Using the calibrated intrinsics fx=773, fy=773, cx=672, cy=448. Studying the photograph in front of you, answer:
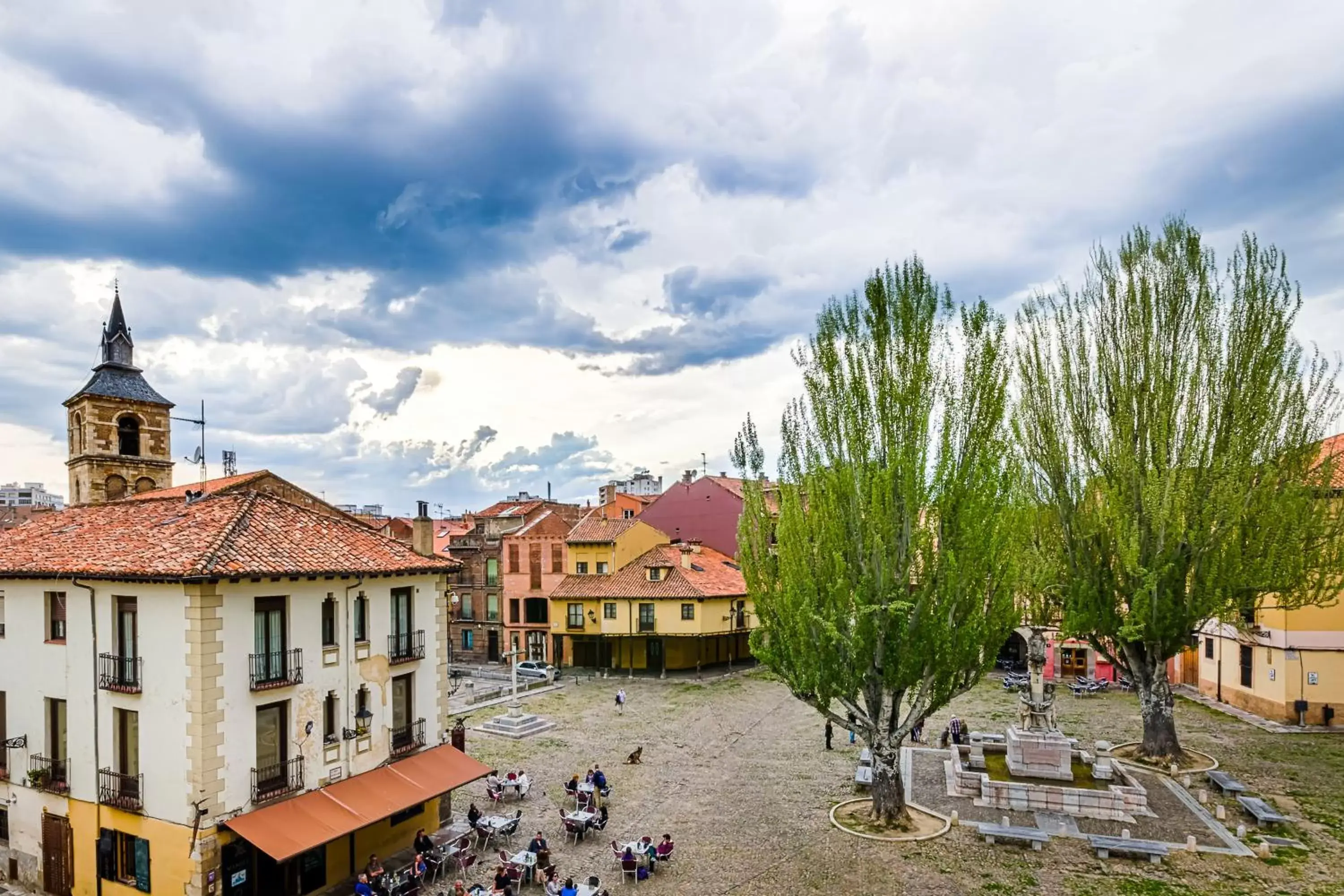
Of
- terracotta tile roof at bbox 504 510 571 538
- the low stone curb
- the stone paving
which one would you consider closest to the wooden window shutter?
terracotta tile roof at bbox 504 510 571 538

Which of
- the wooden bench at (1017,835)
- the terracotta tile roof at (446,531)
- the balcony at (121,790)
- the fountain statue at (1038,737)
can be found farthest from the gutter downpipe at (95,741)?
the terracotta tile roof at (446,531)

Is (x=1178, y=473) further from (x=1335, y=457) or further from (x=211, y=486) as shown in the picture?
(x=211, y=486)

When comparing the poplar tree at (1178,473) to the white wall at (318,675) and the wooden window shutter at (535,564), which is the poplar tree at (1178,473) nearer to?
the white wall at (318,675)

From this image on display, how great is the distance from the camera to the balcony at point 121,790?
16.1m

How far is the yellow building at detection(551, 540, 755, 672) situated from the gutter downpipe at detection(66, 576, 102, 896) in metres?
28.9

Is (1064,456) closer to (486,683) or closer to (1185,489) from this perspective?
(1185,489)

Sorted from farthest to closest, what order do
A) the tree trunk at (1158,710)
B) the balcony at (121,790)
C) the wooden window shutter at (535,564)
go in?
the wooden window shutter at (535,564) → the tree trunk at (1158,710) → the balcony at (121,790)

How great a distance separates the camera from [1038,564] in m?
25.4

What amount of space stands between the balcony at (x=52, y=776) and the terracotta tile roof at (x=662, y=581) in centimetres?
2881

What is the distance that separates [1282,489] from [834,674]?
53.8 ft

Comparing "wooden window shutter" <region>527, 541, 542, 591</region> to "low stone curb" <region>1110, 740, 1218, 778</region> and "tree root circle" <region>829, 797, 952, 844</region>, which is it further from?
"low stone curb" <region>1110, 740, 1218, 778</region>

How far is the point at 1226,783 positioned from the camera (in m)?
21.9

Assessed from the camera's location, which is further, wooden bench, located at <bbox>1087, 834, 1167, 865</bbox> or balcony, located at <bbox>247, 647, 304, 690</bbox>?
wooden bench, located at <bbox>1087, 834, 1167, 865</bbox>

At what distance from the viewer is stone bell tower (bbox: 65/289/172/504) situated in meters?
32.4
